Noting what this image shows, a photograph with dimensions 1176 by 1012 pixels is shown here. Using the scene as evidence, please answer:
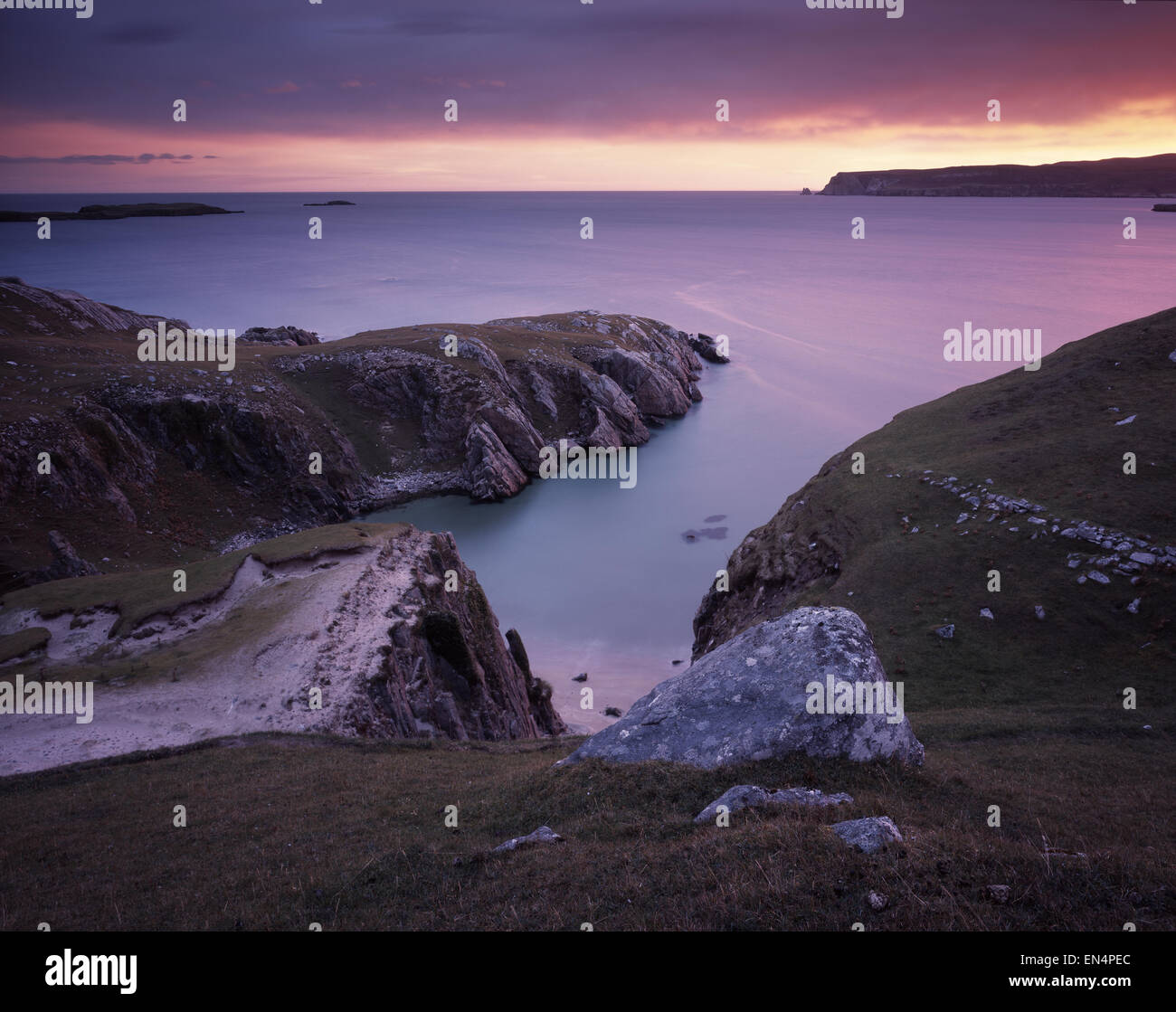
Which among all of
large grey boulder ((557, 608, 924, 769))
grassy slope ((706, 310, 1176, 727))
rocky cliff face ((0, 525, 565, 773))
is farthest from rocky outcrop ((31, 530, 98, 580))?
grassy slope ((706, 310, 1176, 727))

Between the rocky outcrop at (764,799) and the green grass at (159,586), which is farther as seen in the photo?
the green grass at (159,586)

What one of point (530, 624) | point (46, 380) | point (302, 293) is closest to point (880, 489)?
point (530, 624)

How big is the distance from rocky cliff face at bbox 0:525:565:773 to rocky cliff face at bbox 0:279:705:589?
1861cm

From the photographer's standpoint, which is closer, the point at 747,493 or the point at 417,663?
the point at 417,663

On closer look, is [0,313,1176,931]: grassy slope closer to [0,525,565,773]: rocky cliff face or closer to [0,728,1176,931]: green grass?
[0,728,1176,931]: green grass

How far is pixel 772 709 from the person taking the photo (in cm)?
1786

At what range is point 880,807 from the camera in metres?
14.2

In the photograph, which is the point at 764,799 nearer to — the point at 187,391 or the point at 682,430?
the point at 187,391

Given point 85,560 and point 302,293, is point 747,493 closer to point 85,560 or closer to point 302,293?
point 85,560

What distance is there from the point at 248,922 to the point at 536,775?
8434mm

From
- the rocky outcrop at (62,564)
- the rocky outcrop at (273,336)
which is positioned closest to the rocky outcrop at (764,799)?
the rocky outcrop at (62,564)

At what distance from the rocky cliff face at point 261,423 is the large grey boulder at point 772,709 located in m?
49.0

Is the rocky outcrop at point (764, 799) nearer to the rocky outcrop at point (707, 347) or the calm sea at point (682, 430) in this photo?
the calm sea at point (682, 430)

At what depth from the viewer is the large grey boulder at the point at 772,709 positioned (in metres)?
17.1
